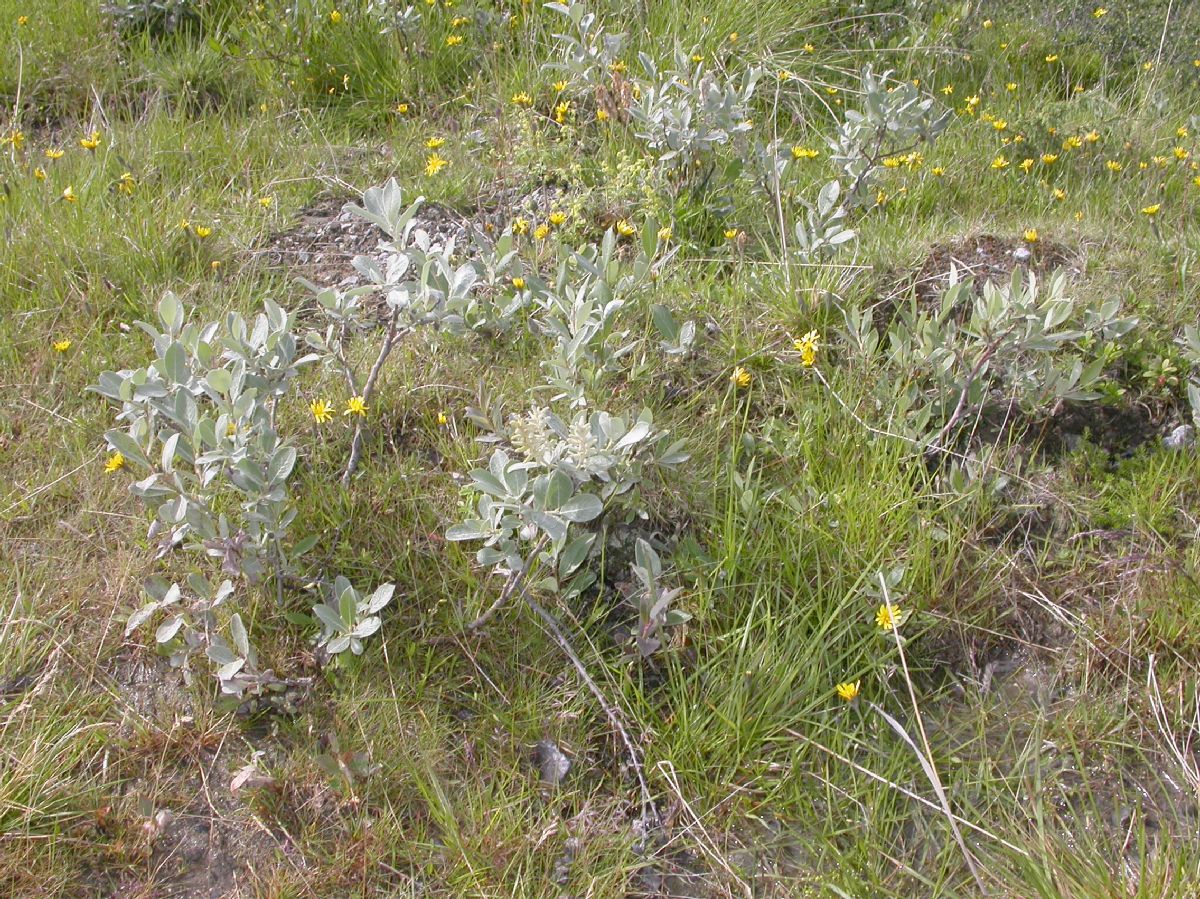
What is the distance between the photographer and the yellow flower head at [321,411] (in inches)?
98.1

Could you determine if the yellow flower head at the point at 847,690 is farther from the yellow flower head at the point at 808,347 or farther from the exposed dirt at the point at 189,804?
the exposed dirt at the point at 189,804

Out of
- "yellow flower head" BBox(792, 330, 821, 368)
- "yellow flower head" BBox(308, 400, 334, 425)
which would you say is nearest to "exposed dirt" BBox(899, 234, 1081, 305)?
"yellow flower head" BBox(792, 330, 821, 368)

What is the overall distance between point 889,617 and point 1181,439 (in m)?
1.07

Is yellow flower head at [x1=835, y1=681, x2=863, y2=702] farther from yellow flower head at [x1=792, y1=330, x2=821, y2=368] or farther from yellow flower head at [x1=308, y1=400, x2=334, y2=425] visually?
yellow flower head at [x1=308, y1=400, x2=334, y2=425]

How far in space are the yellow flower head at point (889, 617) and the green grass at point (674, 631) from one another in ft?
0.20

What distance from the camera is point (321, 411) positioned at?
8.21 ft

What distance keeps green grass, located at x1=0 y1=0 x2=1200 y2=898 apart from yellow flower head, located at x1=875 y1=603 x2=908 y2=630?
0.06m

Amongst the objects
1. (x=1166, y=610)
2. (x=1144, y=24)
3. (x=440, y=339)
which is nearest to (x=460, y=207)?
(x=440, y=339)

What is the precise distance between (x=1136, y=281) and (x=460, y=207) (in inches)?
86.6

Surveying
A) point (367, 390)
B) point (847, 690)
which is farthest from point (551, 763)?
point (367, 390)

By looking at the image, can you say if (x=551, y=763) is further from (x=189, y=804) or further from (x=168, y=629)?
(x=168, y=629)

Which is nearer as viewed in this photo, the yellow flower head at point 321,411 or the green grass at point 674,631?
the green grass at point 674,631

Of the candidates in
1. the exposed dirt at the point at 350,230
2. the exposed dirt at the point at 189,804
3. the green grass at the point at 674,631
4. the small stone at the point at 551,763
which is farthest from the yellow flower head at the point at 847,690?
the exposed dirt at the point at 350,230

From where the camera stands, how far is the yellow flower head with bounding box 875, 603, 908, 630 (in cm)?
217
